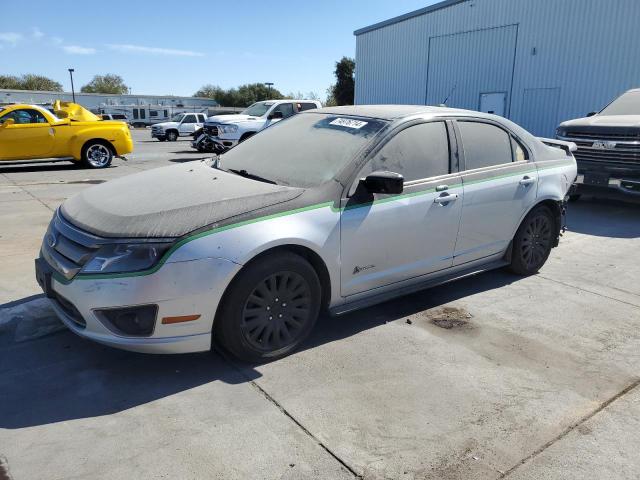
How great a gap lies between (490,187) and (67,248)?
3.28 metres

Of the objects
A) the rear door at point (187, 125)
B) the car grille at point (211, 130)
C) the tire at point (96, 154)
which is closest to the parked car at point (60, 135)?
the tire at point (96, 154)

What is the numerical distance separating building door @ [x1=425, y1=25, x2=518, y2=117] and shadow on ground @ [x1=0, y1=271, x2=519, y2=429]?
19.3 meters

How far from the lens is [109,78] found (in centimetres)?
10469

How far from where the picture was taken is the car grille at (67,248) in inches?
116

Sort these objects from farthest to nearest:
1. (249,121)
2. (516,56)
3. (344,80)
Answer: (344,80)
(516,56)
(249,121)

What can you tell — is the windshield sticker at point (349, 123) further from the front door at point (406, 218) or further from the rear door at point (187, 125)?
the rear door at point (187, 125)

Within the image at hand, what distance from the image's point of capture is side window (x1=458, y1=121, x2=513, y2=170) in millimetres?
4316

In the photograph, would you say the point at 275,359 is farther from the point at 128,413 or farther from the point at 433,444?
the point at 433,444

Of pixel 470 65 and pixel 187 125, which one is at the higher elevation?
pixel 470 65

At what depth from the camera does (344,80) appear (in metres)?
53.6

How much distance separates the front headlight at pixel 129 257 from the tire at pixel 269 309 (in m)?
0.47

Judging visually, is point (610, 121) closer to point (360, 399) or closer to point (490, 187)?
point (490, 187)

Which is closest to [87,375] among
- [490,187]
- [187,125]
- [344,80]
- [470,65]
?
[490,187]

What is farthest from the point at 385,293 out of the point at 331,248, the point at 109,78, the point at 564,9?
the point at 109,78
